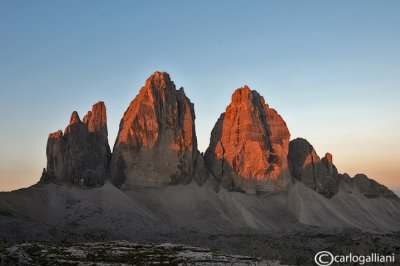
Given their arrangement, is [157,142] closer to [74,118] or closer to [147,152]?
[147,152]

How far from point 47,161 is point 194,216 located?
50625mm

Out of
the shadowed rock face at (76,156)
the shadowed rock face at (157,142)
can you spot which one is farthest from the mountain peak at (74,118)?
the shadowed rock face at (157,142)

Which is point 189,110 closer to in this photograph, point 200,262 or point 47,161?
point 47,161

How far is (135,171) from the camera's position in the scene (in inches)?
7062

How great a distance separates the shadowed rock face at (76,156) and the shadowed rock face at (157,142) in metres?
5.72

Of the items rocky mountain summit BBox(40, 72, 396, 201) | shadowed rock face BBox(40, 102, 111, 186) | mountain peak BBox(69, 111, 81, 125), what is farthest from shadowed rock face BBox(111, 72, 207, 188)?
mountain peak BBox(69, 111, 81, 125)

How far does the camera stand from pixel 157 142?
605 feet

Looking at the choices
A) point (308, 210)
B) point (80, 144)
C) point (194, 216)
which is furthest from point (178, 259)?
point (308, 210)

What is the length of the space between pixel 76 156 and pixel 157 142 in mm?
28017

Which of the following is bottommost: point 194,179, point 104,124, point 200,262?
point 200,262

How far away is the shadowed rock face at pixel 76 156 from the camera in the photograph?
171 m

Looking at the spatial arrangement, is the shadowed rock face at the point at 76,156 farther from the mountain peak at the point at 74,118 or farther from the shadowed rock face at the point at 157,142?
the shadowed rock face at the point at 157,142

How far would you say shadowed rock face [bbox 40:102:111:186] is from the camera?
17062 cm

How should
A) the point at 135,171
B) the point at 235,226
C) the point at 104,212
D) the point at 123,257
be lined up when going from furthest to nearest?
the point at 135,171 → the point at 235,226 → the point at 104,212 → the point at 123,257
